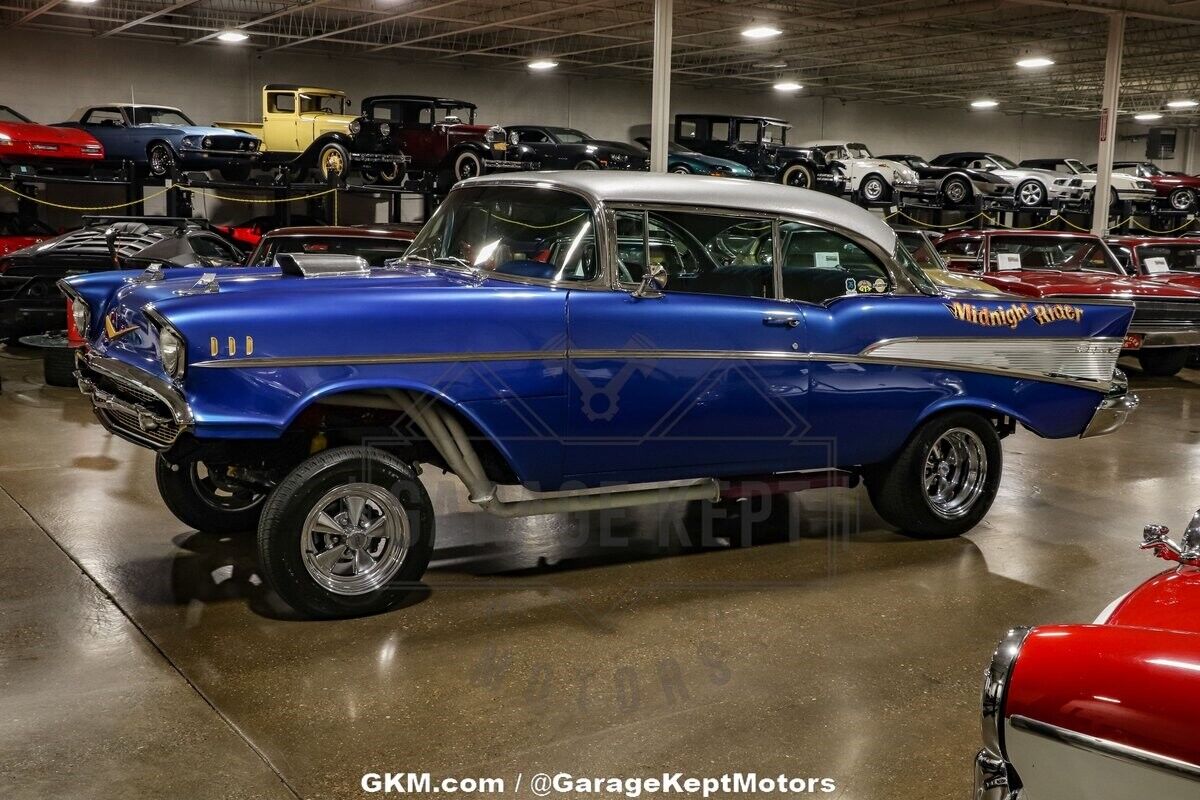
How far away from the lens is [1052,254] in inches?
513

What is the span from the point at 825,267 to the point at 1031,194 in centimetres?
1919

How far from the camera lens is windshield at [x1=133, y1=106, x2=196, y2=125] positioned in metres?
18.8

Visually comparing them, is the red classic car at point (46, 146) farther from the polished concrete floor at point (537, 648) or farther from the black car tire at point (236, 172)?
the polished concrete floor at point (537, 648)

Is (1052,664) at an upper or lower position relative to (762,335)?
lower

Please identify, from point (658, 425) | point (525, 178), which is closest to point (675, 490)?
point (658, 425)

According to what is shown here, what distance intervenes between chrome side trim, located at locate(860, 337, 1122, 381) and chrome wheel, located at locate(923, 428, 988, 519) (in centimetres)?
41

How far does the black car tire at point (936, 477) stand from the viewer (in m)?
5.95

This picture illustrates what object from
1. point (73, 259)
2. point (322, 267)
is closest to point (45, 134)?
point (73, 259)

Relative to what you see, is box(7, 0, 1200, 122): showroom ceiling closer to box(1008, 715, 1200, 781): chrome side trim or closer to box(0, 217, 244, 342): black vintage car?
box(0, 217, 244, 342): black vintage car

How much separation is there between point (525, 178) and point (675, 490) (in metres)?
1.67

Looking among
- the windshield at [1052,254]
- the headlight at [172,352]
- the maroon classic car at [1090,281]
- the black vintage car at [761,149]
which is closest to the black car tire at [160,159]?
the black vintage car at [761,149]

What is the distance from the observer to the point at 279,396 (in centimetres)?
441

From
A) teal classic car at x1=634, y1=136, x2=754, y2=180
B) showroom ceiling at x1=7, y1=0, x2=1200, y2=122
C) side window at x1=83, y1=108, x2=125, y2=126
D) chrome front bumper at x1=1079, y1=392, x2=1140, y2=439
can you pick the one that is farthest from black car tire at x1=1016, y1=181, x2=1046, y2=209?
chrome front bumper at x1=1079, y1=392, x2=1140, y2=439

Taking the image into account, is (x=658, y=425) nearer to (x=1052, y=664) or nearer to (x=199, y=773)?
(x=199, y=773)
